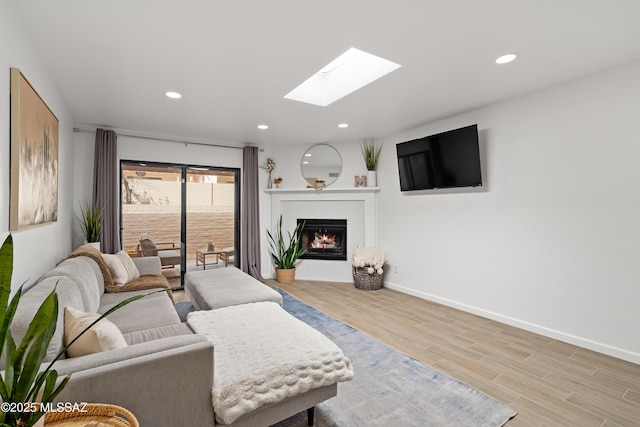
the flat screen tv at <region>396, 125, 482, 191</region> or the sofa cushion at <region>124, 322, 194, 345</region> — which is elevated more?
the flat screen tv at <region>396, 125, 482, 191</region>

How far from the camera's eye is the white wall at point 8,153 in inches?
64.2

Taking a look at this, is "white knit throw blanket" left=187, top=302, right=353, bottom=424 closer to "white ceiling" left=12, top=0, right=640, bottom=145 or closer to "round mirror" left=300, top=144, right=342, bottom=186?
"white ceiling" left=12, top=0, right=640, bottom=145

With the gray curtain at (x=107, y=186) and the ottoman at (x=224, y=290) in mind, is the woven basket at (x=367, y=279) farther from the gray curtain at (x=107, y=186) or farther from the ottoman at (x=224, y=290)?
the gray curtain at (x=107, y=186)

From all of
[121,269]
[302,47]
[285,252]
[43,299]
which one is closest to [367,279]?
[285,252]

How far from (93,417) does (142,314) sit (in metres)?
1.44

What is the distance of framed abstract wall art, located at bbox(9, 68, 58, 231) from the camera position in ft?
5.67

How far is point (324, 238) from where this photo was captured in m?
5.52

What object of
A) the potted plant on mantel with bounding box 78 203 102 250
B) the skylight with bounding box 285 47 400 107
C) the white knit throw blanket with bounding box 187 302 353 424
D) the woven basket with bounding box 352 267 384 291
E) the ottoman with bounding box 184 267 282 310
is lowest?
the woven basket with bounding box 352 267 384 291

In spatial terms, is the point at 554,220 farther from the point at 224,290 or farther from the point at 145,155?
the point at 145,155

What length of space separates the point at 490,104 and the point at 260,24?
2.75m

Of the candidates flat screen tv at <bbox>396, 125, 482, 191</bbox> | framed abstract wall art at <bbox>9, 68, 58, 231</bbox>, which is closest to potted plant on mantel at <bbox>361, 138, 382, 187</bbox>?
flat screen tv at <bbox>396, 125, 482, 191</bbox>

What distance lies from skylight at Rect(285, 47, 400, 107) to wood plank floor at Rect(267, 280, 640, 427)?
2.46 meters

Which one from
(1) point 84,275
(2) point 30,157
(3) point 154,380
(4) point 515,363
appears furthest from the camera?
(4) point 515,363

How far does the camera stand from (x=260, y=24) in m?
1.94
